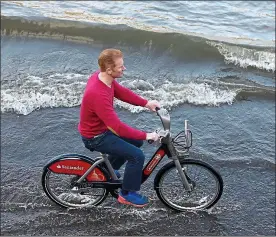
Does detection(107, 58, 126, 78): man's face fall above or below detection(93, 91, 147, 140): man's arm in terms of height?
above

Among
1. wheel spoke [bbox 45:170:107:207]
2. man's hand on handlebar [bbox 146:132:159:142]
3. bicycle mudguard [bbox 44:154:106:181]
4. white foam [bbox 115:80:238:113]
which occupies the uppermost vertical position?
man's hand on handlebar [bbox 146:132:159:142]

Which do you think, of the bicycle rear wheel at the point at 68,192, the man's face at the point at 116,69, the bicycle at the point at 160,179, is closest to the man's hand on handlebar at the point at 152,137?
the bicycle at the point at 160,179

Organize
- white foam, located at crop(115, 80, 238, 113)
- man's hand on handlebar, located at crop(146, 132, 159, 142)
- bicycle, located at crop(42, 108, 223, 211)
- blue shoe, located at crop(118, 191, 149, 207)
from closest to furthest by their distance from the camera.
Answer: man's hand on handlebar, located at crop(146, 132, 159, 142), bicycle, located at crop(42, 108, 223, 211), blue shoe, located at crop(118, 191, 149, 207), white foam, located at crop(115, 80, 238, 113)

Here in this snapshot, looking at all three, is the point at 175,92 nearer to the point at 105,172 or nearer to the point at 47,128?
the point at 47,128

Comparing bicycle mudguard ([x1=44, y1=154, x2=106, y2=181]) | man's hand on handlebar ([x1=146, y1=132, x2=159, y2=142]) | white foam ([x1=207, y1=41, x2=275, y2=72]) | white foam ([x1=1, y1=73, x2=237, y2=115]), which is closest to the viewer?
man's hand on handlebar ([x1=146, y1=132, x2=159, y2=142])

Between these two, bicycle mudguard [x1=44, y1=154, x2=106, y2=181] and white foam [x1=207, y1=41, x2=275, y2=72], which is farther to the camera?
white foam [x1=207, y1=41, x2=275, y2=72]

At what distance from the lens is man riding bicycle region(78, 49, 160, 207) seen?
15.1 ft

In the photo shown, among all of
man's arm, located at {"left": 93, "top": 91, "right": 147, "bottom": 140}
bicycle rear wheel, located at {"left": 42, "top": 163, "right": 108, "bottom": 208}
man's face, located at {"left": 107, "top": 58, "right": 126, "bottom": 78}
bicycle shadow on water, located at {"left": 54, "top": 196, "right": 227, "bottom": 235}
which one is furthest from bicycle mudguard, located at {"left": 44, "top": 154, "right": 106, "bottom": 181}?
man's face, located at {"left": 107, "top": 58, "right": 126, "bottom": 78}

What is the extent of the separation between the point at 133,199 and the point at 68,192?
982 mm

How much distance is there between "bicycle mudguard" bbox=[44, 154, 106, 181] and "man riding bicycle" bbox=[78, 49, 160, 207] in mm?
247

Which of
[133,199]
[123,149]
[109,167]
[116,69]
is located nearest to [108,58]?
[116,69]

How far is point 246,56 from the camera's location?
1143cm

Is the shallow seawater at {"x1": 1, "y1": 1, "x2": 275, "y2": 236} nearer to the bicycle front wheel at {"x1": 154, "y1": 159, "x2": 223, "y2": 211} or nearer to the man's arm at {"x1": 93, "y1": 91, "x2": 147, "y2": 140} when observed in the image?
the bicycle front wheel at {"x1": 154, "y1": 159, "x2": 223, "y2": 211}

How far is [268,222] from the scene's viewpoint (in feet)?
18.5
